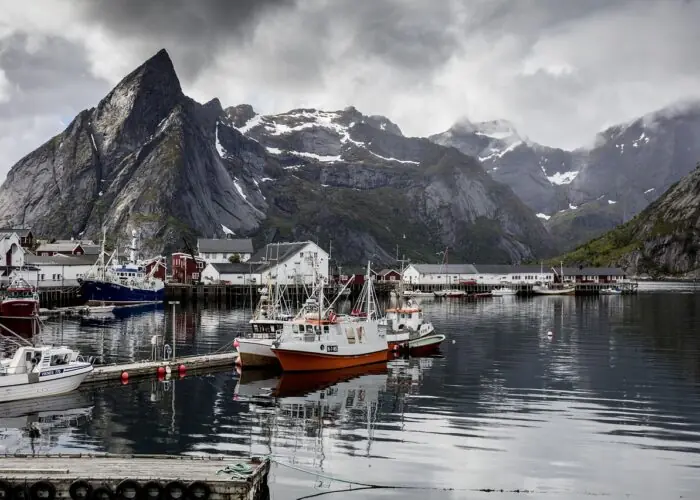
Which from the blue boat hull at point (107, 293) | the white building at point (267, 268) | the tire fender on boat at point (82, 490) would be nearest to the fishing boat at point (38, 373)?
the tire fender on boat at point (82, 490)

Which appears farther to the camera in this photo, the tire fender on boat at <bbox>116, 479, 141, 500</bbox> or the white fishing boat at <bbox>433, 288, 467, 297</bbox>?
the white fishing boat at <bbox>433, 288, 467, 297</bbox>

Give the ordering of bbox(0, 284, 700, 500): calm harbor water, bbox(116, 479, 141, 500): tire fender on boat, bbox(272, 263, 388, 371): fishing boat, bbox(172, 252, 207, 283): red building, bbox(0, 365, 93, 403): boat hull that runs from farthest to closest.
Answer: bbox(172, 252, 207, 283): red building < bbox(272, 263, 388, 371): fishing boat < bbox(0, 365, 93, 403): boat hull < bbox(0, 284, 700, 500): calm harbor water < bbox(116, 479, 141, 500): tire fender on boat

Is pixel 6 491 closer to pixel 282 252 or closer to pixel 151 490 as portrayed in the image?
pixel 151 490

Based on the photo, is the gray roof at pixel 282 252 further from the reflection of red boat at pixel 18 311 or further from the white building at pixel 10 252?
the reflection of red boat at pixel 18 311

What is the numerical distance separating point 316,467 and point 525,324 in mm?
76193

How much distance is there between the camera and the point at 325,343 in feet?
181

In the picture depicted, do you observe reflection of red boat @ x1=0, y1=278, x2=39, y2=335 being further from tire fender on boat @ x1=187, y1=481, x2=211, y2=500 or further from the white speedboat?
tire fender on boat @ x1=187, y1=481, x2=211, y2=500

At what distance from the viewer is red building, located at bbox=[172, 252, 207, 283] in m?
172

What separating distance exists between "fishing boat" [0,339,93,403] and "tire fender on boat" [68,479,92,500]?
22107 millimetres

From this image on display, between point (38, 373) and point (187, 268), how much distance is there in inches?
5217

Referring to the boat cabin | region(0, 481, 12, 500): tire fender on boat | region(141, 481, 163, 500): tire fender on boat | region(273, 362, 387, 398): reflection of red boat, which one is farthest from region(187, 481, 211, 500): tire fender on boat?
the boat cabin

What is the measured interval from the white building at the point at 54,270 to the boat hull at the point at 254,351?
89.1m

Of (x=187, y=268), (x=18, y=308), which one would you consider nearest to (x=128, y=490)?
(x=18, y=308)

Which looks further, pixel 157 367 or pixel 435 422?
pixel 157 367
